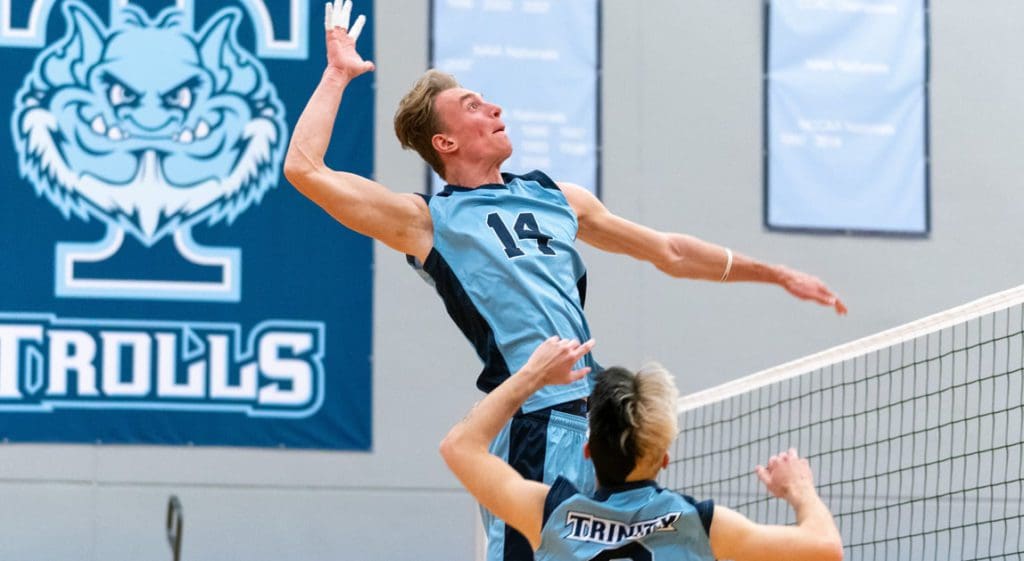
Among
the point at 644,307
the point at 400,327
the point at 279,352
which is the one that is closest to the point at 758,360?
the point at 644,307

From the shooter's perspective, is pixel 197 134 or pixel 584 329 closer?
pixel 584 329

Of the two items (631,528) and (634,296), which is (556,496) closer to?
(631,528)

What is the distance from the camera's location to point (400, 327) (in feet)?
34.7

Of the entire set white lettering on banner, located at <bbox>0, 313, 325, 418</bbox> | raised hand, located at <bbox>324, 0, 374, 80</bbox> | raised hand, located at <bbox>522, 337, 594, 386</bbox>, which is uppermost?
raised hand, located at <bbox>324, 0, 374, 80</bbox>

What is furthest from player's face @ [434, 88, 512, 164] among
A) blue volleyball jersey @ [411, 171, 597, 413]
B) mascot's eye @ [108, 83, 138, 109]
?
mascot's eye @ [108, 83, 138, 109]

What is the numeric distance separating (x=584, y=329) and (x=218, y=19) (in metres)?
6.94

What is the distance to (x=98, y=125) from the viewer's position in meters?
10.3

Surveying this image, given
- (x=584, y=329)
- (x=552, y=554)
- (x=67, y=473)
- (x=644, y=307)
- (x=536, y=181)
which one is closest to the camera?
(x=552, y=554)

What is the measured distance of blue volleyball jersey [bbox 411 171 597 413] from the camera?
414cm

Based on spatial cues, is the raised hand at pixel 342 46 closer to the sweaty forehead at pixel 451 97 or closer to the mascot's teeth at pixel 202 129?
the sweaty forehead at pixel 451 97

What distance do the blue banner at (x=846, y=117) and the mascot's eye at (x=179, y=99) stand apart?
165 inches

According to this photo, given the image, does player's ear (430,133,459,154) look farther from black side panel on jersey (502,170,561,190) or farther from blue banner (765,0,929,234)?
blue banner (765,0,929,234)

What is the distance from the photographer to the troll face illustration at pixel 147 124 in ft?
33.8

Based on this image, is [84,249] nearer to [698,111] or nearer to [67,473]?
[67,473]
